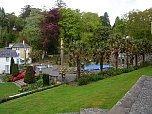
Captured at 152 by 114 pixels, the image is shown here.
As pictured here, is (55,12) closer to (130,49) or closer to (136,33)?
(136,33)

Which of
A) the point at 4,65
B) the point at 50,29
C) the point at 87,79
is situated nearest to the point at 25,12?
the point at 50,29

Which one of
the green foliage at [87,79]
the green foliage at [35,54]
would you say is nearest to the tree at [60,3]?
the green foliage at [35,54]

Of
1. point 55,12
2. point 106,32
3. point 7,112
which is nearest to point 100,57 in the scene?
point 7,112

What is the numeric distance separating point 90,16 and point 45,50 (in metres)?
14.7

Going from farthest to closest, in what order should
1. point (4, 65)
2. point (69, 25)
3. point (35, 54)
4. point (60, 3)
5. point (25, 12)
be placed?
1. point (25, 12)
2. point (60, 3)
3. point (35, 54)
4. point (69, 25)
5. point (4, 65)

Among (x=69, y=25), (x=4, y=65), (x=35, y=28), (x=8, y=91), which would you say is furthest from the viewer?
(x=35, y=28)

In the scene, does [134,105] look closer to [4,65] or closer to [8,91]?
[8,91]

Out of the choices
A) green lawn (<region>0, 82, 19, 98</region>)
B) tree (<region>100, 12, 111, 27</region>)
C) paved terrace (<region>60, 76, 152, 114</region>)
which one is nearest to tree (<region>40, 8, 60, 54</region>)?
tree (<region>100, 12, 111, 27</region>)

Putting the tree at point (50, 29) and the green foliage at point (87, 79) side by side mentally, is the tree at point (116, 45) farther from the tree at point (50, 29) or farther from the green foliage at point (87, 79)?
the tree at point (50, 29)

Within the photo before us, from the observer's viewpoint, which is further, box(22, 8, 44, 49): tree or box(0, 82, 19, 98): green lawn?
box(22, 8, 44, 49): tree

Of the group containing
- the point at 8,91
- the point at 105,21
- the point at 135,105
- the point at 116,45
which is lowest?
the point at 8,91

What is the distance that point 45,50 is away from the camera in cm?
8375

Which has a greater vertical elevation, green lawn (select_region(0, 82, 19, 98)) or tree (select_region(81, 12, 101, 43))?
tree (select_region(81, 12, 101, 43))

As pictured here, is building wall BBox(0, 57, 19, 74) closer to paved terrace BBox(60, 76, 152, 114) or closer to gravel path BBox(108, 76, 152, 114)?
paved terrace BBox(60, 76, 152, 114)
